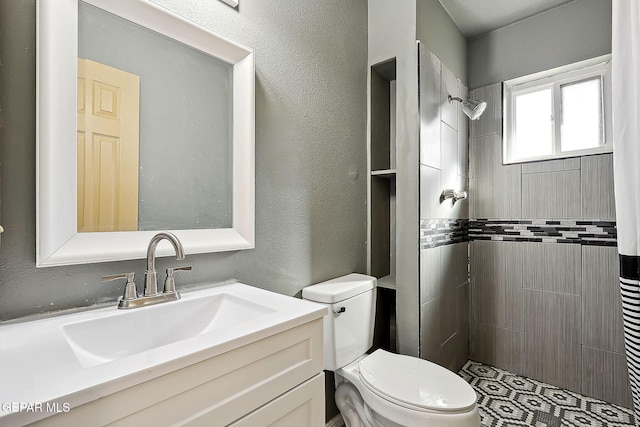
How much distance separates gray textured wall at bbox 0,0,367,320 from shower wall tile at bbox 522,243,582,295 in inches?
45.7

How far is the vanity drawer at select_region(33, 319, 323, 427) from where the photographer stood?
478 millimetres

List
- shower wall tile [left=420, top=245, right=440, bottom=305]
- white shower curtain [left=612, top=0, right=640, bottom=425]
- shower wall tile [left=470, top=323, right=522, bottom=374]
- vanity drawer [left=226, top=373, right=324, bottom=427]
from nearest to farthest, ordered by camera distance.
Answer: vanity drawer [left=226, top=373, right=324, bottom=427]
white shower curtain [left=612, top=0, right=640, bottom=425]
shower wall tile [left=420, top=245, right=440, bottom=305]
shower wall tile [left=470, top=323, right=522, bottom=374]

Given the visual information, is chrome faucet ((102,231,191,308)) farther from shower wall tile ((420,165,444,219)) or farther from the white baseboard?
shower wall tile ((420,165,444,219))

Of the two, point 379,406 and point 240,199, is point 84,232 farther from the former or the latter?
point 379,406

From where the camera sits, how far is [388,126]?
200cm

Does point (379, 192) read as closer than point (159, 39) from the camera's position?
No

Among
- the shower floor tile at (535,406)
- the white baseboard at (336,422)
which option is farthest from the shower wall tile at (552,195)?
the white baseboard at (336,422)

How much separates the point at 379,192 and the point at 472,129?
1.00m

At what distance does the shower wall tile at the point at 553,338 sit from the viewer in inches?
71.9

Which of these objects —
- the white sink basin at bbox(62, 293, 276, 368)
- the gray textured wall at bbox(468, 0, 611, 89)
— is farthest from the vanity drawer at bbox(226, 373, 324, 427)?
the gray textured wall at bbox(468, 0, 611, 89)

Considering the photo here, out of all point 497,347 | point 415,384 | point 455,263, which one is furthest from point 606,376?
point 415,384

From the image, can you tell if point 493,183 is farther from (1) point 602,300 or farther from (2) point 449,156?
(1) point 602,300

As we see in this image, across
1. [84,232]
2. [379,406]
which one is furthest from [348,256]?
[84,232]
